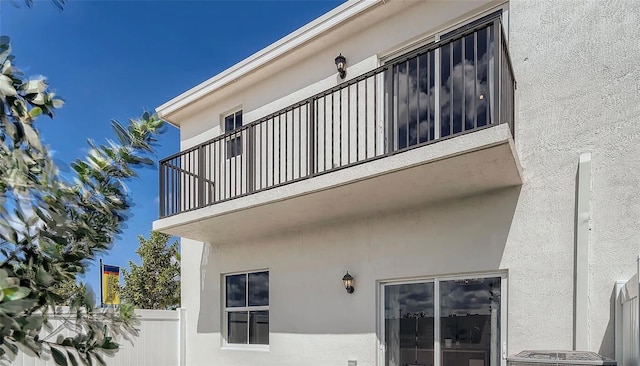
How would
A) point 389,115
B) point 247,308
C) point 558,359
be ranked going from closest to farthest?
point 558,359 → point 389,115 → point 247,308

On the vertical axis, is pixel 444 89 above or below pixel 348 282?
above

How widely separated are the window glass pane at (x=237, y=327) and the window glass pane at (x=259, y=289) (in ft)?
1.25

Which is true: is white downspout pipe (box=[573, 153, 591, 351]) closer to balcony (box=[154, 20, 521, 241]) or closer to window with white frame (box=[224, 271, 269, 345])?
balcony (box=[154, 20, 521, 241])

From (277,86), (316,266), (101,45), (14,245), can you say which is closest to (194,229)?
(316,266)

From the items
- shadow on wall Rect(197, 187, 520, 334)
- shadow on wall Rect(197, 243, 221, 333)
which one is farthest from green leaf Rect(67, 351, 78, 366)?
shadow on wall Rect(197, 243, 221, 333)

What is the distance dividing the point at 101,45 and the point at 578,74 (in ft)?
15.8

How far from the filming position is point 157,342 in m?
8.99

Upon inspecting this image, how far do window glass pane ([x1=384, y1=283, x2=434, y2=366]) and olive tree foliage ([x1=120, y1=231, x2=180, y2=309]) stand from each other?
11.0m

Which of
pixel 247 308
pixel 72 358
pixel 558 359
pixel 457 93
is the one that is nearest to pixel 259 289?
pixel 247 308

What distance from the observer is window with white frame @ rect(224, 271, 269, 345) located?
Result: 8.39 meters

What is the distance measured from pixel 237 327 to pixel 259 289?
38.5 inches

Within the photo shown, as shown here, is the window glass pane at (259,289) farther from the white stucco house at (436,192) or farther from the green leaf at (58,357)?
the green leaf at (58,357)

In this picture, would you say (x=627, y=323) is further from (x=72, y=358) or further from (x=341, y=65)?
(x=341, y=65)

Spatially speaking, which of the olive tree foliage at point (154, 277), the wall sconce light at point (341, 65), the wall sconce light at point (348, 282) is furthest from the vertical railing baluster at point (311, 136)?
the olive tree foliage at point (154, 277)
